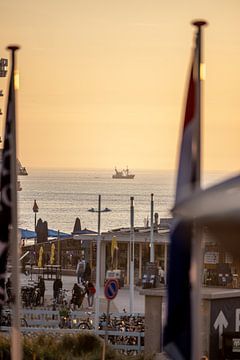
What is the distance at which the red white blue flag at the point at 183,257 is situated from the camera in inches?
286

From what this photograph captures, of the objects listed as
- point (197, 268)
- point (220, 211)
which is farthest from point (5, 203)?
point (220, 211)

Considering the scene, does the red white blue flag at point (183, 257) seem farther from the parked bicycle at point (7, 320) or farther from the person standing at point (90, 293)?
the person standing at point (90, 293)

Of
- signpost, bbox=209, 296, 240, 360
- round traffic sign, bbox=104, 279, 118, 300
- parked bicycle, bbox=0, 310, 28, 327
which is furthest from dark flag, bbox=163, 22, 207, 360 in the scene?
parked bicycle, bbox=0, 310, 28, 327

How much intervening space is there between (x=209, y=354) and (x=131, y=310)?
12755mm

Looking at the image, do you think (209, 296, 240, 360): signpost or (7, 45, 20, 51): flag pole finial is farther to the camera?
(209, 296, 240, 360): signpost

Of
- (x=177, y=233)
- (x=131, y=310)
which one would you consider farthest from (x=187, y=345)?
(x=131, y=310)

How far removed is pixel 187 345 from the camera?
7.54 metres

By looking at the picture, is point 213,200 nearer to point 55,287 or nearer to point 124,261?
point 55,287

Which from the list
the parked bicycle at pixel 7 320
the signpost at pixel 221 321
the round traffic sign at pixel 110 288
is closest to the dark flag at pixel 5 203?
the signpost at pixel 221 321

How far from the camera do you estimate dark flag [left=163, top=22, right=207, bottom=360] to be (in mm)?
7250

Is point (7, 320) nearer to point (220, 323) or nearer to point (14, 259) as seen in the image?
point (220, 323)

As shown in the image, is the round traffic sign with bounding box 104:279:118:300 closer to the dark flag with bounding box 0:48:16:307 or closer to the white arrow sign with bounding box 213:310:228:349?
the white arrow sign with bounding box 213:310:228:349

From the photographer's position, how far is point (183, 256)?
7.26m

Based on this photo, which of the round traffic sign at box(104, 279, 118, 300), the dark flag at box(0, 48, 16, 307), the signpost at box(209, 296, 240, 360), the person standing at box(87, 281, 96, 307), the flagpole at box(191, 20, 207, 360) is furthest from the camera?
the person standing at box(87, 281, 96, 307)
